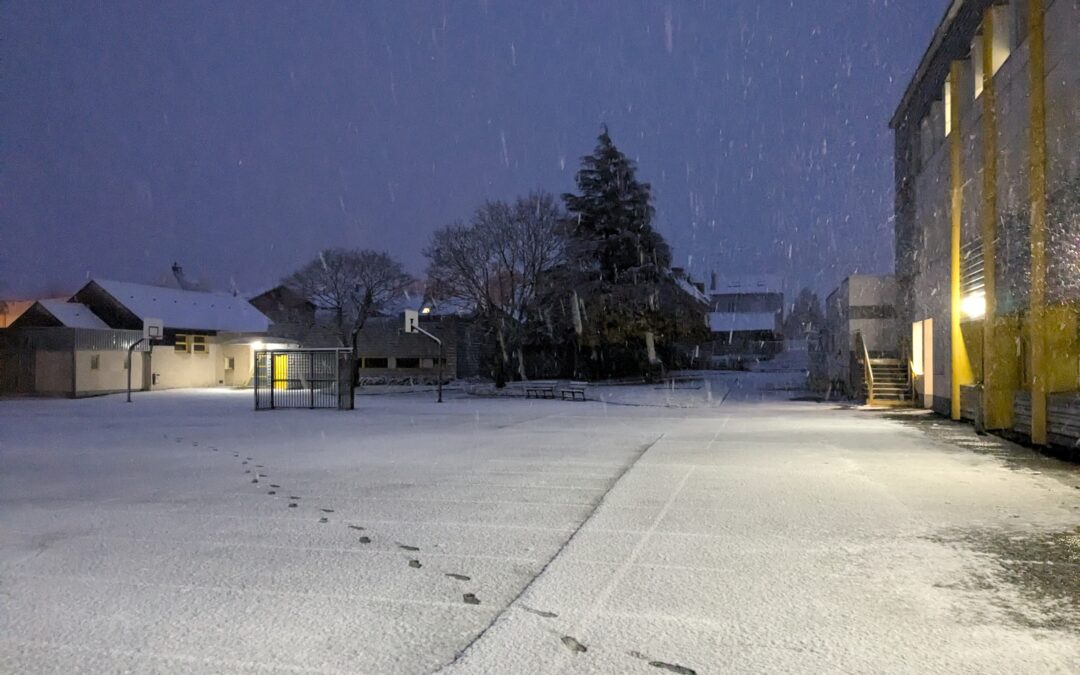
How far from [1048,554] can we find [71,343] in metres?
37.0

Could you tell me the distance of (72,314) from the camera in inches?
1554

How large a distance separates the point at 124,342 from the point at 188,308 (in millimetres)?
7674

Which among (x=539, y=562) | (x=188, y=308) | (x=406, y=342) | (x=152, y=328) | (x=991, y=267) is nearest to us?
(x=539, y=562)

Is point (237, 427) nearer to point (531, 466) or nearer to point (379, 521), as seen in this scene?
point (531, 466)

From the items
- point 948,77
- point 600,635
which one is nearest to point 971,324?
point 948,77

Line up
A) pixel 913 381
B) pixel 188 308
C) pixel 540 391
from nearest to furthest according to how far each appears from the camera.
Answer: pixel 913 381
pixel 540 391
pixel 188 308

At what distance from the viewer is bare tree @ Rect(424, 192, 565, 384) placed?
122 ft

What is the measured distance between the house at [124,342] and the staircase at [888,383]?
24874 millimetres

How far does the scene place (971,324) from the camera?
57.5ft

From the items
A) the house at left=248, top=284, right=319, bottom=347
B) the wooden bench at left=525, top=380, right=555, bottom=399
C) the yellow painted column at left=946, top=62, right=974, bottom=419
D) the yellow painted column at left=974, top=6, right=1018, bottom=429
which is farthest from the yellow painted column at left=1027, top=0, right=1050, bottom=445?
the house at left=248, top=284, right=319, bottom=347

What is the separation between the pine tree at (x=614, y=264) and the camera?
37.8 meters

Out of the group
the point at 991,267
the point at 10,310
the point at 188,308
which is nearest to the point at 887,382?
the point at 991,267

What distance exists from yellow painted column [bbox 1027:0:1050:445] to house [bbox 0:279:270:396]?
30.0 metres

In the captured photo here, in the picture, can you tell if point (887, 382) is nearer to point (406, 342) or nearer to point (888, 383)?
point (888, 383)
